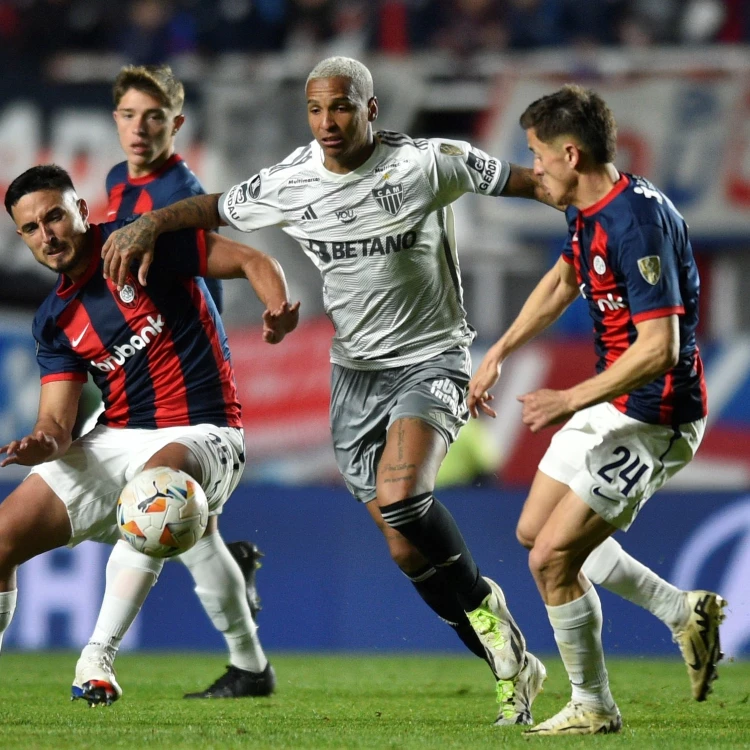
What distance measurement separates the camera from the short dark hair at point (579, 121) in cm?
441

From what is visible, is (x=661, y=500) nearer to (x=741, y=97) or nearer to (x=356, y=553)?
(x=356, y=553)

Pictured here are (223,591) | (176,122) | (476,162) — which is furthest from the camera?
(176,122)

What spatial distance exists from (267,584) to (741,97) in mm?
7849

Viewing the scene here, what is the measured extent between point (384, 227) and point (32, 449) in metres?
1.54

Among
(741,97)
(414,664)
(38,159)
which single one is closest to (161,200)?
(414,664)

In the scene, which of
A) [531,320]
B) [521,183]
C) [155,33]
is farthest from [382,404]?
[155,33]

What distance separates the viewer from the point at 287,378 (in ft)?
41.6

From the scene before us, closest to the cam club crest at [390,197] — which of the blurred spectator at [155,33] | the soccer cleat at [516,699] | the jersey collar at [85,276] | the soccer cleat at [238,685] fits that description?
the jersey collar at [85,276]

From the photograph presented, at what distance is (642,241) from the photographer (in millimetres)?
4305

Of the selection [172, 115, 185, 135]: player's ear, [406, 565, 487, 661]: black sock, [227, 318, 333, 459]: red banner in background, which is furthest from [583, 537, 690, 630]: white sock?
[227, 318, 333, 459]: red banner in background

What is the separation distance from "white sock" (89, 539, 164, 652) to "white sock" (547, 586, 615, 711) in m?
1.52

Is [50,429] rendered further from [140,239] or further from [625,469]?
[625,469]

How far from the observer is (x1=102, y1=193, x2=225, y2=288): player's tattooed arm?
4.98 metres

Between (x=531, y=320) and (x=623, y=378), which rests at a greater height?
(x=623, y=378)
